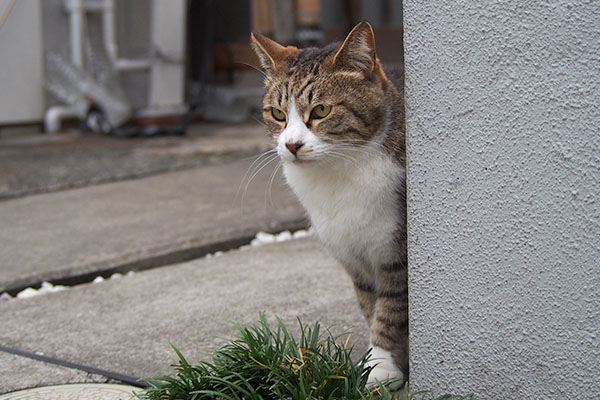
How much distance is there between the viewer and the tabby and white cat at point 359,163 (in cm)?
219

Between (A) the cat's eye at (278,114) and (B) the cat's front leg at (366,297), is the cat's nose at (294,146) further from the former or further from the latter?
(B) the cat's front leg at (366,297)

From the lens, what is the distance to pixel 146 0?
7184mm

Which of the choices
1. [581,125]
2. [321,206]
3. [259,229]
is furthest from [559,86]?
[259,229]

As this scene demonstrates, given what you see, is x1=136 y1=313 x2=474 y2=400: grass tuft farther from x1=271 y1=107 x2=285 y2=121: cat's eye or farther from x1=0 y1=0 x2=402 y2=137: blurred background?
x1=0 y1=0 x2=402 y2=137: blurred background

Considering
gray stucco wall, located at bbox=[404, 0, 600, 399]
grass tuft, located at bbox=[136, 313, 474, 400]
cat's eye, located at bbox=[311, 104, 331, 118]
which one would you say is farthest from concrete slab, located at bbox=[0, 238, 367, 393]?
cat's eye, located at bbox=[311, 104, 331, 118]

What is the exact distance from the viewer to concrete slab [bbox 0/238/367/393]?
2.51 meters

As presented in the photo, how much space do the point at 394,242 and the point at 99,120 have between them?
5.62 m

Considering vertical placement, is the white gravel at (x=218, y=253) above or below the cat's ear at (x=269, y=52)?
below

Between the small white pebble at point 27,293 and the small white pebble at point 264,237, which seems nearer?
the small white pebble at point 27,293

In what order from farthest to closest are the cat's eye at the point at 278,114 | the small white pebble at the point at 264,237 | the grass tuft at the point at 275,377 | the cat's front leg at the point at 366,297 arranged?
the small white pebble at the point at 264,237 → the cat's front leg at the point at 366,297 → the cat's eye at the point at 278,114 → the grass tuft at the point at 275,377

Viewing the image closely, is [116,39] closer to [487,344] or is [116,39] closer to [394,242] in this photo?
[394,242]

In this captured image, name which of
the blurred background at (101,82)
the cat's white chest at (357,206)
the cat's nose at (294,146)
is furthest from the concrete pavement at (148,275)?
the blurred background at (101,82)

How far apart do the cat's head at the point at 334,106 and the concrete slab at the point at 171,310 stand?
2.46 ft

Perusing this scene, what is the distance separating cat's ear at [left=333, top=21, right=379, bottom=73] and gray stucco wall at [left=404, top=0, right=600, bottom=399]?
36 cm
